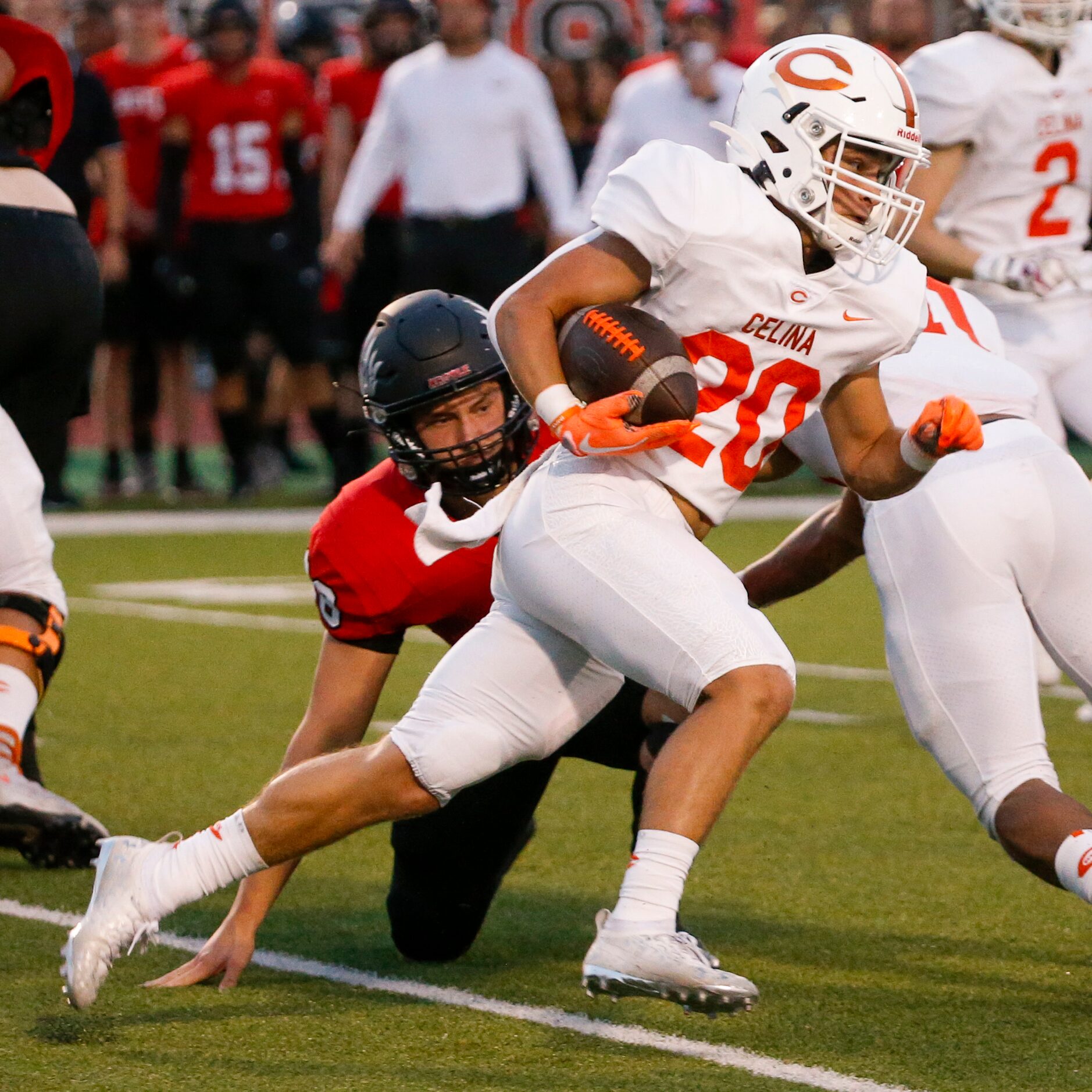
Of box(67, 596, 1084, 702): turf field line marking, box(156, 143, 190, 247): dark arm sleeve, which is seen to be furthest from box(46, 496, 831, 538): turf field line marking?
box(67, 596, 1084, 702): turf field line marking

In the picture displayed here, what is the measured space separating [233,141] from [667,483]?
7.39 meters

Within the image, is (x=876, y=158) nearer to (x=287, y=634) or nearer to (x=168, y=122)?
(x=287, y=634)

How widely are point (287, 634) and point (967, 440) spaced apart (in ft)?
14.1

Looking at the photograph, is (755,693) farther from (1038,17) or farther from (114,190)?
(114,190)

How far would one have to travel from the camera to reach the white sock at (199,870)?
3008mm

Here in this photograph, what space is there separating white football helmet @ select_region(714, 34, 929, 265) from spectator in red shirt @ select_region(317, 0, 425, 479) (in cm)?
721

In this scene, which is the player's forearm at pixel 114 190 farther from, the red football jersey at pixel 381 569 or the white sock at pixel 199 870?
the white sock at pixel 199 870

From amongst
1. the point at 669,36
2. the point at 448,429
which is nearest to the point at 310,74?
the point at 669,36

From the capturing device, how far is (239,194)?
9.99m

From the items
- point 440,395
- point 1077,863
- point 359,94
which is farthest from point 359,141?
point 1077,863

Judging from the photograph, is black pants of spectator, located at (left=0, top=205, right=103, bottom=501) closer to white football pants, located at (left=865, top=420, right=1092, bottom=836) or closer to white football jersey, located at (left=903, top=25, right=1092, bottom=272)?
white football pants, located at (left=865, top=420, right=1092, bottom=836)

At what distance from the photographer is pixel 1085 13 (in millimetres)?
5035

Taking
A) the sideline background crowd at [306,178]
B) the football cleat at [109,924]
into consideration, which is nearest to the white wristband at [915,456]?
the football cleat at [109,924]

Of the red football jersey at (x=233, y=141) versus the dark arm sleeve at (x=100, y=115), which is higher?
the dark arm sleeve at (x=100, y=115)
